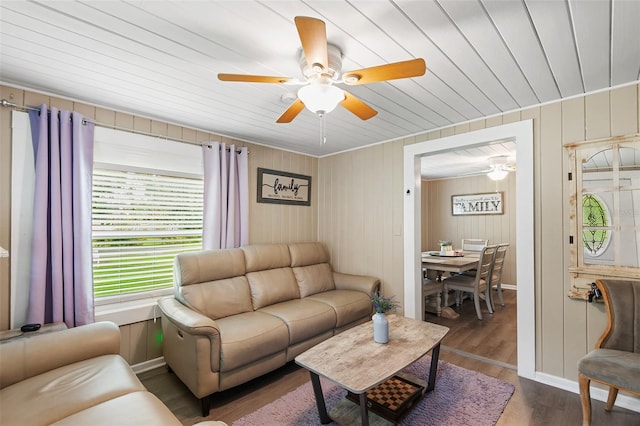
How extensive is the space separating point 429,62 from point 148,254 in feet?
9.44

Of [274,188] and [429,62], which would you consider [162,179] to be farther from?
[429,62]

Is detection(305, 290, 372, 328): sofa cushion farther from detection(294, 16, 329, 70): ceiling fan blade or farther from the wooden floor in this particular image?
detection(294, 16, 329, 70): ceiling fan blade

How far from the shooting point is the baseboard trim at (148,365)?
2.58 metres

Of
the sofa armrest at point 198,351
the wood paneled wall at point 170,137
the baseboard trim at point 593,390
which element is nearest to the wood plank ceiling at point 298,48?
the wood paneled wall at point 170,137

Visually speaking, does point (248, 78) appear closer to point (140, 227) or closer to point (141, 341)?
point (140, 227)

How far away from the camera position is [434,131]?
10.2ft

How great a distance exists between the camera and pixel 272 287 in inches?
121

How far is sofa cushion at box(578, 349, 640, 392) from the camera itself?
1.64 metres

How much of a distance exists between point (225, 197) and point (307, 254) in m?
1.22

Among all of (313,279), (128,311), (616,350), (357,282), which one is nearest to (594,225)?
(616,350)

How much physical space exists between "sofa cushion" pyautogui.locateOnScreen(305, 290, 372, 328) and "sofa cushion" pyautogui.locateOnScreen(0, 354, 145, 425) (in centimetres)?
181

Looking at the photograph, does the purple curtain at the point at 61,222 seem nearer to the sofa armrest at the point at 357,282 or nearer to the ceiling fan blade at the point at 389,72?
the ceiling fan blade at the point at 389,72

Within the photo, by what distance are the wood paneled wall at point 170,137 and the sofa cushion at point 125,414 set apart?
1368 millimetres

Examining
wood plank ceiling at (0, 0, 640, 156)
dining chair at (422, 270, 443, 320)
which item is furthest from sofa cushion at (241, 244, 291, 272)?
dining chair at (422, 270, 443, 320)
